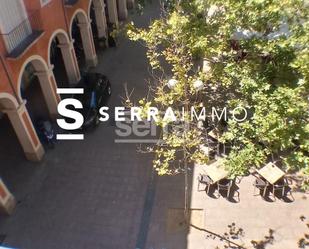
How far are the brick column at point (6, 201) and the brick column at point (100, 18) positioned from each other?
517 inches

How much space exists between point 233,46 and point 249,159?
4.61 metres

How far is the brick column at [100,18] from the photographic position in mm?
22902

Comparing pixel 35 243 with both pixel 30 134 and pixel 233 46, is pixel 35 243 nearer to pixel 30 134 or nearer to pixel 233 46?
pixel 30 134

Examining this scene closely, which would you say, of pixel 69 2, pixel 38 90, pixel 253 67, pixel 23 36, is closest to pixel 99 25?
pixel 69 2

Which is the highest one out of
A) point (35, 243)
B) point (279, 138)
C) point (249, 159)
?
point (279, 138)

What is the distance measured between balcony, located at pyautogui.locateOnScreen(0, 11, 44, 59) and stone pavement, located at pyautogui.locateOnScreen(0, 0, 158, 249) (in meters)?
5.08

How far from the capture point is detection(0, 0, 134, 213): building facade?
45.5 ft

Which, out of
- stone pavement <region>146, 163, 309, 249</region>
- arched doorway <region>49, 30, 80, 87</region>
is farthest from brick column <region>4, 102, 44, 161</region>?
stone pavement <region>146, 163, 309, 249</region>

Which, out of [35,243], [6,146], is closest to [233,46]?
[35,243]

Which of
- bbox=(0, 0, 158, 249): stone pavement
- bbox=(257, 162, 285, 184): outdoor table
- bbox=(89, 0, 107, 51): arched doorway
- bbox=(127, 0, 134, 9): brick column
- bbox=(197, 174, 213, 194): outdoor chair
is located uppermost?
bbox=(89, 0, 107, 51): arched doorway

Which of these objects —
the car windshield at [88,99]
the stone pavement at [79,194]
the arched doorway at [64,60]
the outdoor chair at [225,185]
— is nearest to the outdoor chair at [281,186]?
the outdoor chair at [225,185]

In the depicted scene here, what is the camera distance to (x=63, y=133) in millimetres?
17844

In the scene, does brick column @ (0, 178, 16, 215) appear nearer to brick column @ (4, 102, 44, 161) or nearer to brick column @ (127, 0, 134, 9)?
brick column @ (4, 102, 44, 161)

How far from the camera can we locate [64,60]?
19.6 meters
